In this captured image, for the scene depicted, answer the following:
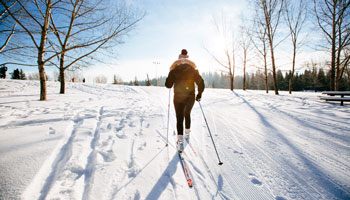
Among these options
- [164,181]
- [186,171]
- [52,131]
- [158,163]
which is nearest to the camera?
[164,181]

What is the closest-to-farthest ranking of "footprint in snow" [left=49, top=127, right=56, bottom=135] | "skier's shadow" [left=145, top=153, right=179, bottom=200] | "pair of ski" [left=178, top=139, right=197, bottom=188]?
1. "skier's shadow" [left=145, top=153, right=179, bottom=200]
2. "pair of ski" [left=178, top=139, right=197, bottom=188]
3. "footprint in snow" [left=49, top=127, right=56, bottom=135]

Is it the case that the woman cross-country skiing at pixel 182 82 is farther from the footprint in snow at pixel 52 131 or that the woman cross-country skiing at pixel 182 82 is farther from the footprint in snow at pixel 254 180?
the footprint in snow at pixel 52 131

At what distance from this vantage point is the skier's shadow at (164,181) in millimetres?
1651

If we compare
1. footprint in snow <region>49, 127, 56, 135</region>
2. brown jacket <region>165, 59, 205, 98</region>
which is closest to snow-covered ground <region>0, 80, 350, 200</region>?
footprint in snow <region>49, 127, 56, 135</region>

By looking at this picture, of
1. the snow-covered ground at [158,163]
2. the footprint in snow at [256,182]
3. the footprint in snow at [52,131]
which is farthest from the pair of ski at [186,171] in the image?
the footprint in snow at [52,131]

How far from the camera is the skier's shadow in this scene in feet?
5.42

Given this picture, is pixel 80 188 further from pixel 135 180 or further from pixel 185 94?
pixel 185 94

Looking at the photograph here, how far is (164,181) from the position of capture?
1903mm

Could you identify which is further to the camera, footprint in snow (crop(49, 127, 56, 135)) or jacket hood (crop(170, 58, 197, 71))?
jacket hood (crop(170, 58, 197, 71))

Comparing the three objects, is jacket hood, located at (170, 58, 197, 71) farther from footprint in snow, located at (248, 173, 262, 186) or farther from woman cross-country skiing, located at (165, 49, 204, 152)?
footprint in snow, located at (248, 173, 262, 186)

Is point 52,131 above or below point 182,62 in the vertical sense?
below

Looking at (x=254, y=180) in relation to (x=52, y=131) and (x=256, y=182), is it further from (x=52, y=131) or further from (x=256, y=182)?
(x=52, y=131)

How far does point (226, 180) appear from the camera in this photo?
78.0 inches

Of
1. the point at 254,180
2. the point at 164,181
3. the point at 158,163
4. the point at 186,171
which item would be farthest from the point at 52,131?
the point at 254,180
